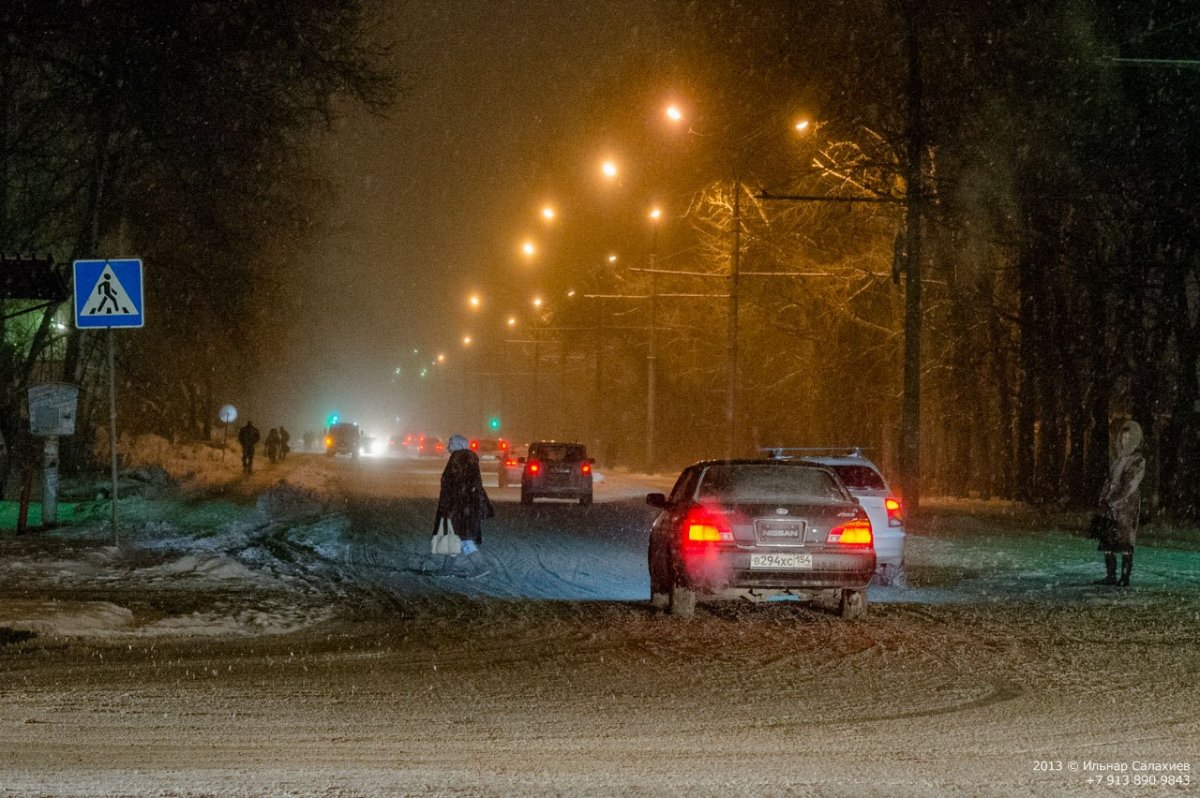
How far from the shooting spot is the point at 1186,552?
22422 millimetres

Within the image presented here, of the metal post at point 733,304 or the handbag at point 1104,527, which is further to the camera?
the metal post at point 733,304

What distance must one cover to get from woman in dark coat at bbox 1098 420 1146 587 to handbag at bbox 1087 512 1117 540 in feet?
0.09

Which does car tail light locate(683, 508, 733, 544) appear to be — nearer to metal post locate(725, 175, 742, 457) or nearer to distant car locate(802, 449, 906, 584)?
distant car locate(802, 449, 906, 584)

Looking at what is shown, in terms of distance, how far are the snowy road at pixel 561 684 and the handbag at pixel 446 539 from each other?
0.46 metres

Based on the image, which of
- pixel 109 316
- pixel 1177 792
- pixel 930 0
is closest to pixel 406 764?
pixel 1177 792

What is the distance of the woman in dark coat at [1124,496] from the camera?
53.5 feet

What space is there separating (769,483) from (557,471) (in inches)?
866

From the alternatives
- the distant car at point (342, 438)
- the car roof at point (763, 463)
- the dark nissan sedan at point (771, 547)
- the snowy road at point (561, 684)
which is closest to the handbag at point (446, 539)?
the snowy road at point (561, 684)

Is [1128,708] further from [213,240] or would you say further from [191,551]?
[213,240]

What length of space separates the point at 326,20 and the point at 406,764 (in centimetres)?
1469

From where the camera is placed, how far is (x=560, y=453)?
35719mm

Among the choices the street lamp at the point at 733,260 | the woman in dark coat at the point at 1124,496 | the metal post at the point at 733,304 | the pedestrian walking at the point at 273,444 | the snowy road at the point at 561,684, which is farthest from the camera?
the pedestrian walking at the point at 273,444

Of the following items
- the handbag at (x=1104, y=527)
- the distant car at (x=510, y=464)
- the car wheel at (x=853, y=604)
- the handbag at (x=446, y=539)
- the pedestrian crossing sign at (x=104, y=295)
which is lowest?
the car wheel at (x=853, y=604)

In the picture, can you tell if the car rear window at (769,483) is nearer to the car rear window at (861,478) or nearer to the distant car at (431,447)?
the car rear window at (861,478)
